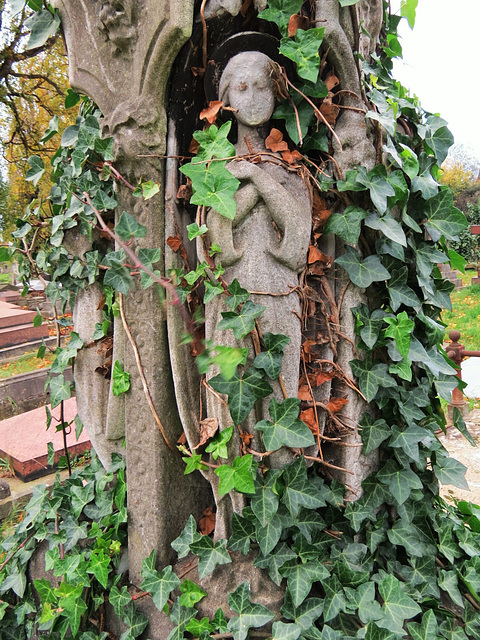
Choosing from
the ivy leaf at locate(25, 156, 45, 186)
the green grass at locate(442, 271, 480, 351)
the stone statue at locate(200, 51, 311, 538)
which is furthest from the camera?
the green grass at locate(442, 271, 480, 351)

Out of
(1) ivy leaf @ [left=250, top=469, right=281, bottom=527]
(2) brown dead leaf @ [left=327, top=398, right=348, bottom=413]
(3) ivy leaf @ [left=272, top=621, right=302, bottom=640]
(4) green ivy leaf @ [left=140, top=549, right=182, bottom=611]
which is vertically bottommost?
(4) green ivy leaf @ [left=140, top=549, right=182, bottom=611]

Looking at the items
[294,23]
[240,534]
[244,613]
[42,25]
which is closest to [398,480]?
[240,534]

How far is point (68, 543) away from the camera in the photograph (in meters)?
2.11

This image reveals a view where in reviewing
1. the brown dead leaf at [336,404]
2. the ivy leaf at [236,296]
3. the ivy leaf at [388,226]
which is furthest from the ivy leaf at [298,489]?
the ivy leaf at [388,226]

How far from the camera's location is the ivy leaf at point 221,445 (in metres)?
1.74

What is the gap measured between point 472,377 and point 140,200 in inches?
223

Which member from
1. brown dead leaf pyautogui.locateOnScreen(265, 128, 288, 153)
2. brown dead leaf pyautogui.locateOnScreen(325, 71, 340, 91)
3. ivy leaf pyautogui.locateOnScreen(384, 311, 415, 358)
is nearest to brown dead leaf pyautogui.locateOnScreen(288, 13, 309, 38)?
brown dead leaf pyautogui.locateOnScreen(325, 71, 340, 91)

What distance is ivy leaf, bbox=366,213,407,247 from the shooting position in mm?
1767

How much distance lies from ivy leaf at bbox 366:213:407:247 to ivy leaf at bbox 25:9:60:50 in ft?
5.23

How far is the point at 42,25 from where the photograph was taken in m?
2.05

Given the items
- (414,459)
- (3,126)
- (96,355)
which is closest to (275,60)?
(96,355)

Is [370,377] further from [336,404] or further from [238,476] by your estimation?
[238,476]

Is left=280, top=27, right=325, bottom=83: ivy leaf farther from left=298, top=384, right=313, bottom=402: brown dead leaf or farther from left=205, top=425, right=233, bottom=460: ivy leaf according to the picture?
left=205, top=425, right=233, bottom=460: ivy leaf

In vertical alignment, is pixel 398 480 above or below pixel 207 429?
below
